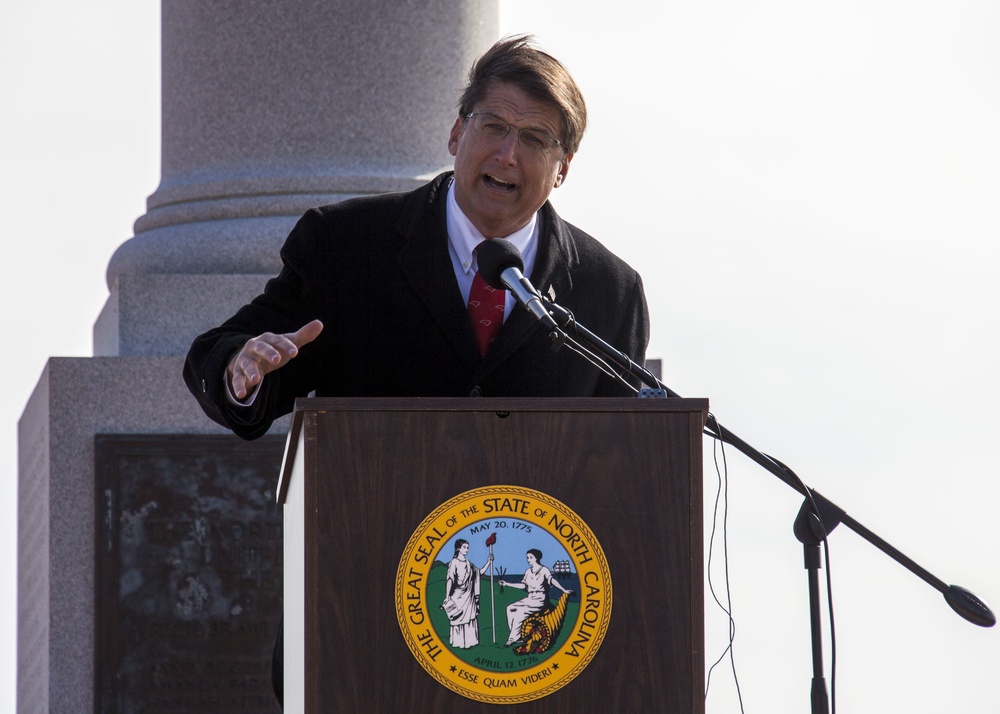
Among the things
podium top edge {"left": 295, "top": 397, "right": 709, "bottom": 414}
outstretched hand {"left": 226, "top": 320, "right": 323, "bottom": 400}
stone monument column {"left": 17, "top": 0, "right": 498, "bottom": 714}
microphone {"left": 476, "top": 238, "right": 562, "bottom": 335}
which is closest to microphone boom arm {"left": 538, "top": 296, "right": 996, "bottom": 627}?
microphone {"left": 476, "top": 238, "right": 562, "bottom": 335}

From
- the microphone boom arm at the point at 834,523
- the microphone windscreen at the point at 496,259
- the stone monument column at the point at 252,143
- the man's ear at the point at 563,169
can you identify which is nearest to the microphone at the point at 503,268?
the microphone windscreen at the point at 496,259

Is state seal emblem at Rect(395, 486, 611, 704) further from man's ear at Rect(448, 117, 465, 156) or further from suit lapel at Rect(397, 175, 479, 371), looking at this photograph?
man's ear at Rect(448, 117, 465, 156)

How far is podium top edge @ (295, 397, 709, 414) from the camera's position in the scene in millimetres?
2258

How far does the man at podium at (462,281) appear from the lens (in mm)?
3041

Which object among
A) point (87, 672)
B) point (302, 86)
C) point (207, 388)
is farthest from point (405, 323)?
point (302, 86)

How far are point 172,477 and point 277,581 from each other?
47 centimetres

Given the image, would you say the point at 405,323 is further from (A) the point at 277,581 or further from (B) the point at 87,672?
(B) the point at 87,672

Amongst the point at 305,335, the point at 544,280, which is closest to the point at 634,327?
the point at 544,280

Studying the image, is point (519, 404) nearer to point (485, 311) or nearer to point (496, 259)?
point (496, 259)

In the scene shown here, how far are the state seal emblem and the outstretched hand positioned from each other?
0.38 m

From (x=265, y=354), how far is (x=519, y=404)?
1.43ft

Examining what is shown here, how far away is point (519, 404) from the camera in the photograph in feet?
7.50

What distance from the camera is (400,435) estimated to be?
2.27 metres

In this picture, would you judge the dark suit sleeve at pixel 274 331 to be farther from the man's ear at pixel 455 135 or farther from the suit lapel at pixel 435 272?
the man's ear at pixel 455 135
